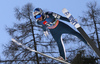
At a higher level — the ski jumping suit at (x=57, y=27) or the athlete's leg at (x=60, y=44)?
the ski jumping suit at (x=57, y=27)

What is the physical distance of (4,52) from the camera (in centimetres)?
1623

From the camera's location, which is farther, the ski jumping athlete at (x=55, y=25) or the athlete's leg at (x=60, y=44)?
the athlete's leg at (x=60, y=44)

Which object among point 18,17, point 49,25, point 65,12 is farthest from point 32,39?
point 65,12

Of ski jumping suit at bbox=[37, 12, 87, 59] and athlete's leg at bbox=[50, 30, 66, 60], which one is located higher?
ski jumping suit at bbox=[37, 12, 87, 59]

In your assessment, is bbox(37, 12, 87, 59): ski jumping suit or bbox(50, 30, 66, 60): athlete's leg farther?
bbox(50, 30, 66, 60): athlete's leg

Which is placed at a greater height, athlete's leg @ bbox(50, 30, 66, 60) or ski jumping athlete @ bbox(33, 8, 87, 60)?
ski jumping athlete @ bbox(33, 8, 87, 60)

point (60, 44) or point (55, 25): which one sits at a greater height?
point (55, 25)

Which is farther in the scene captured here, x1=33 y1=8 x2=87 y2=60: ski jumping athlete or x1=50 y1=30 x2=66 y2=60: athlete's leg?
x1=50 y1=30 x2=66 y2=60: athlete's leg

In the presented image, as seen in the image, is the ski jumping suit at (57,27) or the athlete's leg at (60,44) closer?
the ski jumping suit at (57,27)

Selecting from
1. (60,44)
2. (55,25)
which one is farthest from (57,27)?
(60,44)

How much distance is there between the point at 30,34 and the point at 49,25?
3815 millimetres

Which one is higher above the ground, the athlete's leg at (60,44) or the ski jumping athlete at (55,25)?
the ski jumping athlete at (55,25)

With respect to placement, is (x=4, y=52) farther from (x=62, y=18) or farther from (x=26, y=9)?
(x=62, y=18)

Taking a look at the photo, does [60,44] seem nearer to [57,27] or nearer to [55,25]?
[57,27]
